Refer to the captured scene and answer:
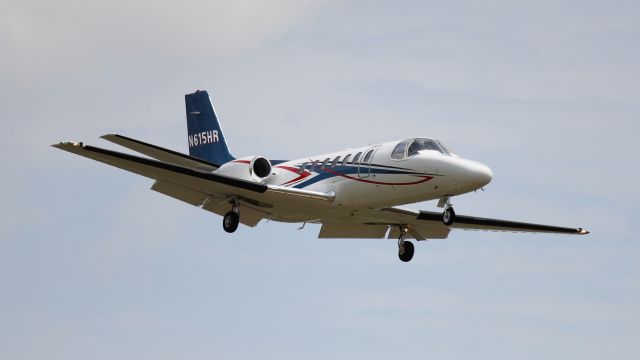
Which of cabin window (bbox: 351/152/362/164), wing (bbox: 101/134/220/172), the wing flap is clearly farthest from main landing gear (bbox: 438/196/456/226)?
wing (bbox: 101/134/220/172)

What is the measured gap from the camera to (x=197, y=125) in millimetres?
38312

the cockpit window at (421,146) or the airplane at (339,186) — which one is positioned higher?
the cockpit window at (421,146)

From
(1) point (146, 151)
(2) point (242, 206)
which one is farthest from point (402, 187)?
(1) point (146, 151)

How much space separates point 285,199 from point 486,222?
7.28 meters

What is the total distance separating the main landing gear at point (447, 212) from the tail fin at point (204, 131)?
32.6 ft

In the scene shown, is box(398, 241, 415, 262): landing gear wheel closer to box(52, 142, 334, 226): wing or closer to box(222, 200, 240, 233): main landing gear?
box(52, 142, 334, 226): wing

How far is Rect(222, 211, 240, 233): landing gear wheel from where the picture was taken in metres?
31.8

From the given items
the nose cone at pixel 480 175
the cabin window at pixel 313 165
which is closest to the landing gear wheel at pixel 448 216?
the nose cone at pixel 480 175

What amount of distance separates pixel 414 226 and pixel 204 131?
810 cm

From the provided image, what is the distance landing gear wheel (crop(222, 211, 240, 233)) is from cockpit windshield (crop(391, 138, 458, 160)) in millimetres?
4955

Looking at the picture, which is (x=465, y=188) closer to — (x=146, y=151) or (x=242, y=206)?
(x=242, y=206)

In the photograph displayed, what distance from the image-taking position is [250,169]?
32.6m

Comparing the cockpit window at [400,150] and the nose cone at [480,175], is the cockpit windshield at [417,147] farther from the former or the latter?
the nose cone at [480,175]

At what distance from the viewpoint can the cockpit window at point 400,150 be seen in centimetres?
2967
